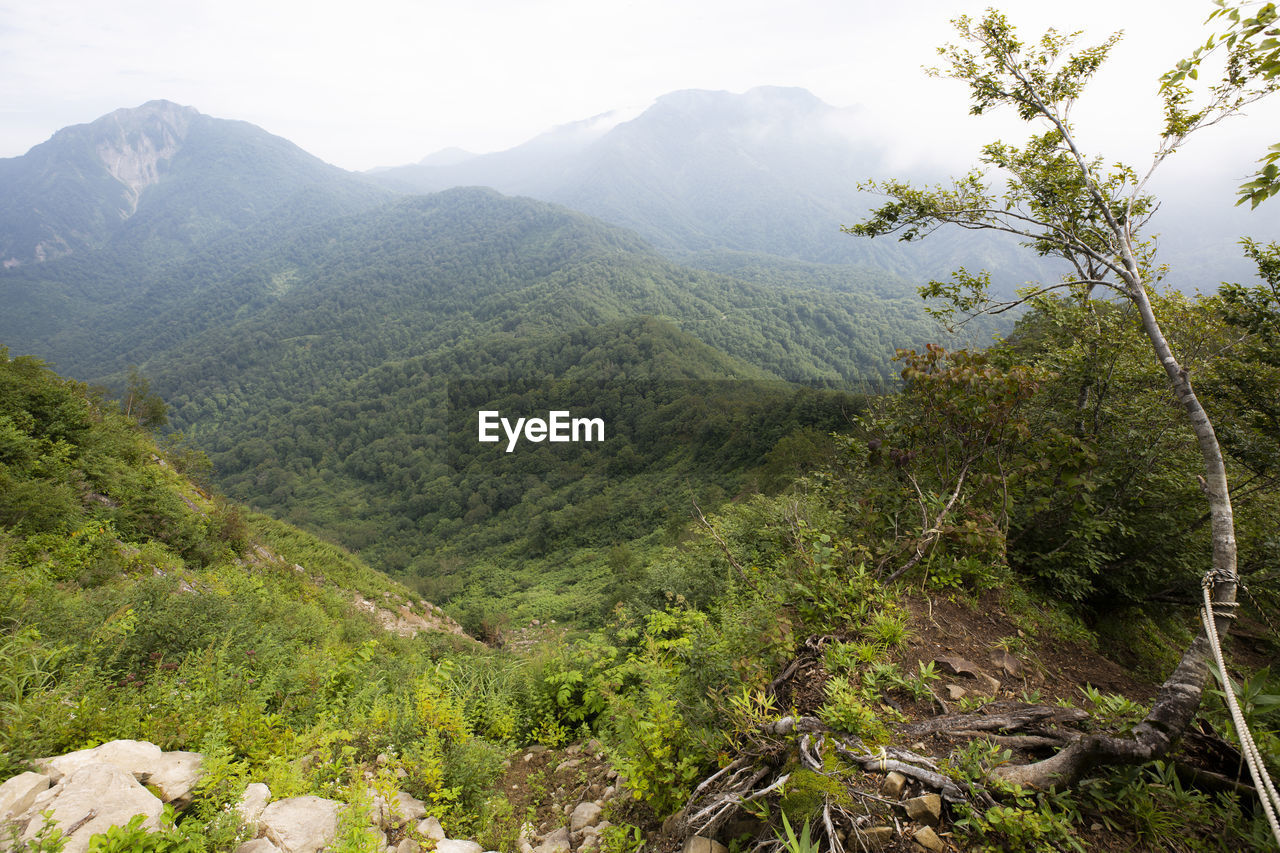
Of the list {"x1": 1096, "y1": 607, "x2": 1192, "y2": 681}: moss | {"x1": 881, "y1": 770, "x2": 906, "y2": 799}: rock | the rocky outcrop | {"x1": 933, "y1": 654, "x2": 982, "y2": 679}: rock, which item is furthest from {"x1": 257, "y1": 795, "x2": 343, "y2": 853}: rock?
{"x1": 1096, "y1": 607, "x2": 1192, "y2": 681}: moss

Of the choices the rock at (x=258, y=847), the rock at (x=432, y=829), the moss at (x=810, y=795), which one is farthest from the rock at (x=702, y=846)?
the rock at (x=258, y=847)

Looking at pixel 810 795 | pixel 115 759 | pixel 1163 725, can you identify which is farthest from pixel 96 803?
pixel 1163 725

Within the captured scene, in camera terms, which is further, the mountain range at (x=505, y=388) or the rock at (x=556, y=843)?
the mountain range at (x=505, y=388)

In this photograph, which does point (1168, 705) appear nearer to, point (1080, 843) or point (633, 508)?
point (1080, 843)

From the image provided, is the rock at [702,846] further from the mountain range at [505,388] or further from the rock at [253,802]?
the mountain range at [505,388]

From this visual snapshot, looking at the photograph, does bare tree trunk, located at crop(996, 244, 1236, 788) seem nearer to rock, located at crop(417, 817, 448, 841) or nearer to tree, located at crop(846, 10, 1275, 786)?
tree, located at crop(846, 10, 1275, 786)

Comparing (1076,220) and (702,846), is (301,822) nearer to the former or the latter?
(702,846)
